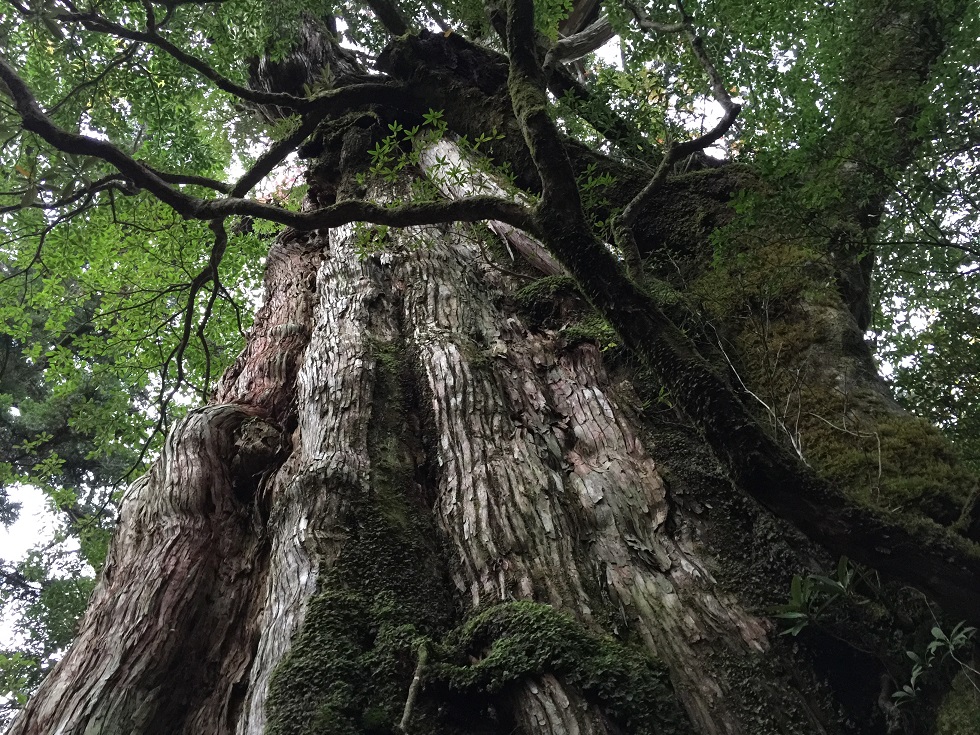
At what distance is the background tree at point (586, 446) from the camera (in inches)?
94.0

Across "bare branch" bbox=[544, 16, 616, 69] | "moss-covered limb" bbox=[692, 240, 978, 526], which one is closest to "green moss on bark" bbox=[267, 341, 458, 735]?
"moss-covered limb" bbox=[692, 240, 978, 526]

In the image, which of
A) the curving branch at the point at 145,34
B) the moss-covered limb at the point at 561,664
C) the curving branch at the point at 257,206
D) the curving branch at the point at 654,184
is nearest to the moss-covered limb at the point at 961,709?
the moss-covered limb at the point at 561,664

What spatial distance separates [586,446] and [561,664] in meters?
1.54

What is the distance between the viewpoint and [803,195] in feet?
11.6

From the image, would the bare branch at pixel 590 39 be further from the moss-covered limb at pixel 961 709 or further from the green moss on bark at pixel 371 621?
the moss-covered limb at pixel 961 709

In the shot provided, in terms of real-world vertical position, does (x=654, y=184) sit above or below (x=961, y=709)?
above

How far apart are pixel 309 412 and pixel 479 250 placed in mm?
2342

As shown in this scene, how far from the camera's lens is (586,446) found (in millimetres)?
3705

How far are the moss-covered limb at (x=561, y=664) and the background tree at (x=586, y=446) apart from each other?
12 mm

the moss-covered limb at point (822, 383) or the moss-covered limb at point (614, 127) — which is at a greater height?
the moss-covered limb at point (614, 127)

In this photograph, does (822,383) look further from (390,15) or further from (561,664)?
(390,15)

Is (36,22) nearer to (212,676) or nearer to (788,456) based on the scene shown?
(212,676)

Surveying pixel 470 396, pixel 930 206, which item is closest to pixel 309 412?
pixel 470 396

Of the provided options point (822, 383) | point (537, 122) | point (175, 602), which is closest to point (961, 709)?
point (822, 383)
